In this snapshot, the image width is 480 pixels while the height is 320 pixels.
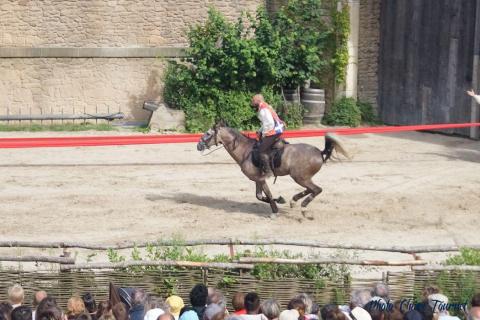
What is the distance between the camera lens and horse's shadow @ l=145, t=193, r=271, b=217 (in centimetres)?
1992

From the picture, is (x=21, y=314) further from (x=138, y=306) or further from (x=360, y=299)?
(x=360, y=299)

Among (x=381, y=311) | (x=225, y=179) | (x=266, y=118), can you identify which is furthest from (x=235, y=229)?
(x=381, y=311)

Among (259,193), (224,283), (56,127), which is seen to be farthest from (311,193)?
(56,127)

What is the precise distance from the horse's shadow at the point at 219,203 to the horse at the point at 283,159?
48 centimetres

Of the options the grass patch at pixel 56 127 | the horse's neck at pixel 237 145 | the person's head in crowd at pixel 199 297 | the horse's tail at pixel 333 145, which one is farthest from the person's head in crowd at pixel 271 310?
the grass patch at pixel 56 127

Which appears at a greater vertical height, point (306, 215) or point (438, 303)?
point (438, 303)

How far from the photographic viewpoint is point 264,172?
19234mm

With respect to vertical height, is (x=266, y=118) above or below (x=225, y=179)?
above

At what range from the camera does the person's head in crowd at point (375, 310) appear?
440 inches

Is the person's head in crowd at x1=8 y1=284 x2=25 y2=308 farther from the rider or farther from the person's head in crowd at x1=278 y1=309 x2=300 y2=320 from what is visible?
the rider

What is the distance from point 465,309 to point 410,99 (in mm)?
14887

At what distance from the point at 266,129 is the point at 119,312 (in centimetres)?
825

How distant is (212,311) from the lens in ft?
35.9

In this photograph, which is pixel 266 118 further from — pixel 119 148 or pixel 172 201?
pixel 119 148
